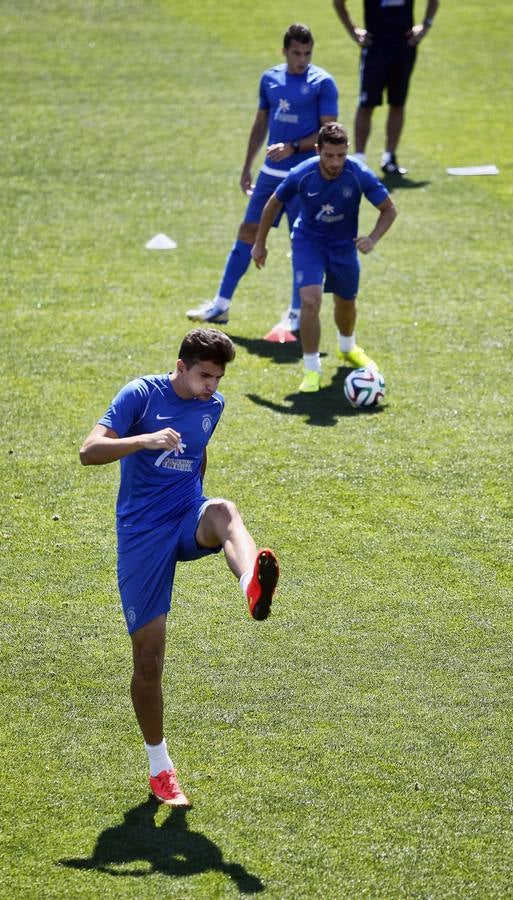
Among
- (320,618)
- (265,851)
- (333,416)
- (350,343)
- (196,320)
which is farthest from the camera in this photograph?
(196,320)

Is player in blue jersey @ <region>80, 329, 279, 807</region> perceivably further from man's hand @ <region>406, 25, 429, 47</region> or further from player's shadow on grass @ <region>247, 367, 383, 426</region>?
man's hand @ <region>406, 25, 429, 47</region>

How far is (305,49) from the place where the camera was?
1152 cm

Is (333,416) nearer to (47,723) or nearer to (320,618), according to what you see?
(320,618)

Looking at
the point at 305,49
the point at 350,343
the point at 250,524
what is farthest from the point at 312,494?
the point at 305,49

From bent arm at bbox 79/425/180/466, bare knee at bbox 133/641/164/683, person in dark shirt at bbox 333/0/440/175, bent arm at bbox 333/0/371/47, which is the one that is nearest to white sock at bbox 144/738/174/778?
bare knee at bbox 133/641/164/683

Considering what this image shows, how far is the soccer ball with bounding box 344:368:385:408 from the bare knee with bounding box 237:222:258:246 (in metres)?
2.42

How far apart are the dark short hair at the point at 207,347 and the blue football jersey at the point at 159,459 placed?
0.25 meters

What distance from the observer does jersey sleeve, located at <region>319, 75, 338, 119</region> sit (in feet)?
38.3

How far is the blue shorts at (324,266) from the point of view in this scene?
1062 cm

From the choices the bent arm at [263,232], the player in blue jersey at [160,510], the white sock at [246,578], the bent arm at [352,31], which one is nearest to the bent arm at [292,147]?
the bent arm at [263,232]

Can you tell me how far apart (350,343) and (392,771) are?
5664mm

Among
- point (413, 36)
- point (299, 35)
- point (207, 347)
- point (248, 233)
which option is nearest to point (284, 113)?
point (299, 35)

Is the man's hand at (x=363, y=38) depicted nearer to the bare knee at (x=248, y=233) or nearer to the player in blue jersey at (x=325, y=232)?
the bare knee at (x=248, y=233)

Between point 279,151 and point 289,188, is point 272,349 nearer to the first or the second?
point 289,188
